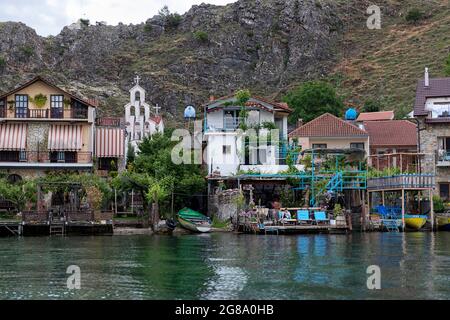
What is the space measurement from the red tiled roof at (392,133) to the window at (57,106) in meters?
31.2

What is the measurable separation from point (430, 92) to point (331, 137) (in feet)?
35.8

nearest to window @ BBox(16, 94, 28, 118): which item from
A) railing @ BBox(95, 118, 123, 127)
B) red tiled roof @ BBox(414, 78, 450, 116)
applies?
railing @ BBox(95, 118, 123, 127)

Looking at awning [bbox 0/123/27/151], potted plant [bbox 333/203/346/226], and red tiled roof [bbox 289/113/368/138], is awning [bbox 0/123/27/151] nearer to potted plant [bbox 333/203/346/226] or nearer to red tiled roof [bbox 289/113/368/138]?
red tiled roof [bbox 289/113/368/138]

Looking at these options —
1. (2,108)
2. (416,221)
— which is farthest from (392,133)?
(2,108)

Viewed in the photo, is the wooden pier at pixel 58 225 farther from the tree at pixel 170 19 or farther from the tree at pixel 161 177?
the tree at pixel 170 19

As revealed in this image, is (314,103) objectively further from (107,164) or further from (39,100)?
(39,100)

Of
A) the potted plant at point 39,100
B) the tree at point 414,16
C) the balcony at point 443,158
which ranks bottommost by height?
the balcony at point 443,158

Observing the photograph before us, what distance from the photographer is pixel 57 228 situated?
2242 inches

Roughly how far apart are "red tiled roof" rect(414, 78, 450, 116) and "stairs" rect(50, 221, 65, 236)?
31.9 meters

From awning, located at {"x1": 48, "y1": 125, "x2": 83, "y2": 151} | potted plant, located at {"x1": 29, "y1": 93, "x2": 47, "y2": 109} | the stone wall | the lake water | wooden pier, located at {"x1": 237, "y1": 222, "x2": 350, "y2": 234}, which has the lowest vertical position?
the lake water

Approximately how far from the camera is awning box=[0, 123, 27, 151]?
226 feet

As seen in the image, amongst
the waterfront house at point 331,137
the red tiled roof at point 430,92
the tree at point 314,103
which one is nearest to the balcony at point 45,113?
the waterfront house at point 331,137

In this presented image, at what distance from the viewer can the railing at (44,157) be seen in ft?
227

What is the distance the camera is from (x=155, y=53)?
146m
